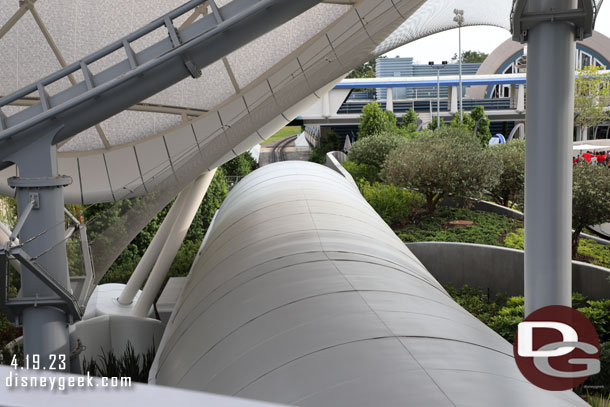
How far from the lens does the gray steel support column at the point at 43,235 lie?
19.3 feet

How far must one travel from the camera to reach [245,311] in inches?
229

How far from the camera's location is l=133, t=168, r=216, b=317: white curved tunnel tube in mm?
11820

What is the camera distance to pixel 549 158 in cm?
736

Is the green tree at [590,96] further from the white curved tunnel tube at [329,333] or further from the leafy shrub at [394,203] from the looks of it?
the white curved tunnel tube at [329,333]

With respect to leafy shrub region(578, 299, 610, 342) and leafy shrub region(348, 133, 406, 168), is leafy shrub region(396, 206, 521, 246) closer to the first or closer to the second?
leafy shrub region(578, 299, 610, 342)

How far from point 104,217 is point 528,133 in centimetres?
544

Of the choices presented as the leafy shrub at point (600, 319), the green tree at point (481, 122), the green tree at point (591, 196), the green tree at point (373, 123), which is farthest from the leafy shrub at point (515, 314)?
the green tree at point (481, 122)

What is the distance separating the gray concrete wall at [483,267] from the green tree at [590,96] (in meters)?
36.1

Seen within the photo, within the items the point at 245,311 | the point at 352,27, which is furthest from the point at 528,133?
the point at 245,311

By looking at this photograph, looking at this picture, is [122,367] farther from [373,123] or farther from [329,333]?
[373,123]

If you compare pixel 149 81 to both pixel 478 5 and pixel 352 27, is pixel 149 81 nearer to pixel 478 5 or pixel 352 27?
pixel 352 27

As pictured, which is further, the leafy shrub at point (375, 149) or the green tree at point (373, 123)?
the green tree at point (373, 123)

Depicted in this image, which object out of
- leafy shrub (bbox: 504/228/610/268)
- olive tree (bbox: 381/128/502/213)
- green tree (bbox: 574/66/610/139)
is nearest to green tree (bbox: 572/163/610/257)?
leafy shrub (bbox: 504/228/610/268)

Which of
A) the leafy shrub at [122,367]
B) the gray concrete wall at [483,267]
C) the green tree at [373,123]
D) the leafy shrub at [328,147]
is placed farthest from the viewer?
the leafy shrub at [328,147]
